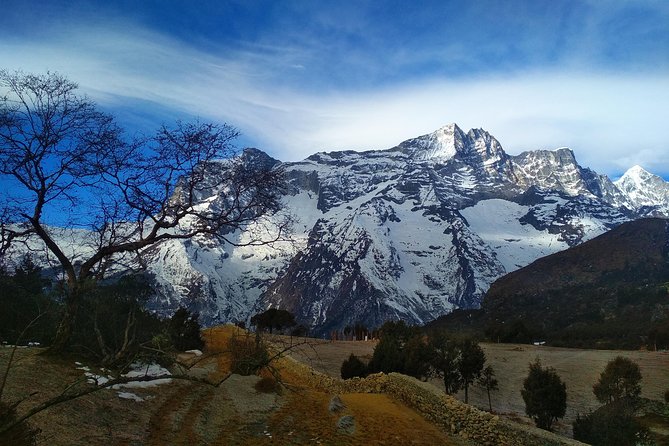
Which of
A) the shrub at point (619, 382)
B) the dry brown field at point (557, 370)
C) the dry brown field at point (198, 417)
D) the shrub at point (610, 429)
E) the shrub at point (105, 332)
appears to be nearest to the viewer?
the dry brown field at point (198, 417)

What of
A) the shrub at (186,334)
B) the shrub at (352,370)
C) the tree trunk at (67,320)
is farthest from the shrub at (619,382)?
the tree trunk at (67,320)

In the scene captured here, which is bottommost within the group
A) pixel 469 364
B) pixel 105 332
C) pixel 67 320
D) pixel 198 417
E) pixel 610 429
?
pixel 610 429

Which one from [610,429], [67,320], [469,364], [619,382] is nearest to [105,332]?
[67,320]

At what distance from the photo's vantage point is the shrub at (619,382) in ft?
115

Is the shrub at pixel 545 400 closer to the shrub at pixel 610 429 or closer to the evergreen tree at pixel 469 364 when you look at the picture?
the shrub at pixel 610 429

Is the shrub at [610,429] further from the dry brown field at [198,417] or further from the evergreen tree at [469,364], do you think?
the evergreen tree at [469,364]

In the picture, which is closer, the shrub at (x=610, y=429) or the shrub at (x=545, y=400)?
the shrub at (x=610, y=429)

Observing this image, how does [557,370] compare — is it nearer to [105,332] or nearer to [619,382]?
[619,382]

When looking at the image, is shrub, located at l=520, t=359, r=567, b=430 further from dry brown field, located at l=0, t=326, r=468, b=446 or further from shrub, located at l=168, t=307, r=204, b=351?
shrub, located at l=168, t=307, r=204, b=351

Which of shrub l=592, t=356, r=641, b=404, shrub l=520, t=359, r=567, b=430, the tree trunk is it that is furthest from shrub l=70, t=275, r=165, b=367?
shrub l=592, t=356, r=641, b=404

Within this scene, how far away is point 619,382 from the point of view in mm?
35688

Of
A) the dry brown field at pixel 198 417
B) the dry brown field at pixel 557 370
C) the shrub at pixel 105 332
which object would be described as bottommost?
the dry brown field at pixel 557 370

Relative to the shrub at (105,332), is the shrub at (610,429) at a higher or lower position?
lower

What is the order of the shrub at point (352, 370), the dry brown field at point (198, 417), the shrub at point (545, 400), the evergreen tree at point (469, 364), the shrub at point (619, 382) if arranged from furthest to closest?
the evergreen tree at point (469, 364) → the shrub at point (619, 382) → the shrub at point (352, 370) → the shrub at point (545, 400) → the dry brown field at point (198, 417)
